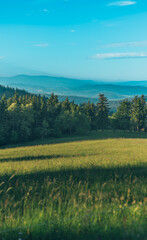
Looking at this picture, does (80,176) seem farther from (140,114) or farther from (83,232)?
(140,114)

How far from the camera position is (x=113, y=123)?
10194 cm

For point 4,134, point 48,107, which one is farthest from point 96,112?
point 4,134

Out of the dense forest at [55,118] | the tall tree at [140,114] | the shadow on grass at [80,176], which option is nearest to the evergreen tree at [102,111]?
the dense forest at [55,118]

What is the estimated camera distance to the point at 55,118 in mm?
87812

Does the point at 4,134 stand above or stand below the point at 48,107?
below

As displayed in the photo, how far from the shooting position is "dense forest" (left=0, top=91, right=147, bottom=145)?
73.7 metres

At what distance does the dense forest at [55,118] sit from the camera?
7369cm

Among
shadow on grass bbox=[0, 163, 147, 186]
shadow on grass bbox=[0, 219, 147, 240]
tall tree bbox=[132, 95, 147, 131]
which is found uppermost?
tall tree bbox=[132, 95, 147, 131]

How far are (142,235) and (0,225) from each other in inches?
91.4

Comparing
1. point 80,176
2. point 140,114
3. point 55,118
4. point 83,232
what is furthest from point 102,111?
point 83,232

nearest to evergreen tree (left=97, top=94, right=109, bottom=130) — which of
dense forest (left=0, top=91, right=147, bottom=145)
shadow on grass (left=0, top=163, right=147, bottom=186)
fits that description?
dense forest (left=0, top=91, right=147, bottom=145)

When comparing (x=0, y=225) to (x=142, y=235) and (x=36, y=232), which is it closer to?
(x=36, y=232)

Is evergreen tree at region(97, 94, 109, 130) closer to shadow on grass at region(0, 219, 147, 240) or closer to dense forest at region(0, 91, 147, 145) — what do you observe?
dense forest at region(0, 91, 147, 145)

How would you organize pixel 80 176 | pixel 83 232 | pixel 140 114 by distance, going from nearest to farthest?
pixel 83 232 → pixel 80 176 → pixel 140 114
